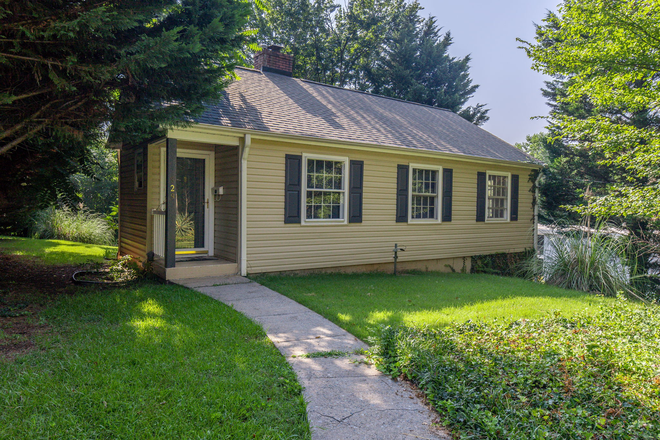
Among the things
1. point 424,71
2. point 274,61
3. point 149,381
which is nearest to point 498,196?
point 274,61

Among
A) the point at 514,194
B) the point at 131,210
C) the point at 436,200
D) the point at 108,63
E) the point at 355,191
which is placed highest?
the point at 108,63

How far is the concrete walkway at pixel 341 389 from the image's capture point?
8.32 ft

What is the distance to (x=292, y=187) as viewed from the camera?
783 cm

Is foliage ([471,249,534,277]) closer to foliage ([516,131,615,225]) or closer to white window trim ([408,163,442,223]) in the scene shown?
white window trim ([408,163,442,223])

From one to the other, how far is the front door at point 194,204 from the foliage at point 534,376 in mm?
5082

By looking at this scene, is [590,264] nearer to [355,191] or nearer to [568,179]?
[355,191]

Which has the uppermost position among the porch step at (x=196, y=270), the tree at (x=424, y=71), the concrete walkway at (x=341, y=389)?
the tree at (x=424, y=71)

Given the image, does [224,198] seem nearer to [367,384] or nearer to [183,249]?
[183,249]

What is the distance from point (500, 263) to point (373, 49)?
56.3 ft

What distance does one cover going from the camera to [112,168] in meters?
19.6

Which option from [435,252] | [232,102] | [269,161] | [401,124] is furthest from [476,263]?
[232,102]

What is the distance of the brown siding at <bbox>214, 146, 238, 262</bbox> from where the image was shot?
7551 mm

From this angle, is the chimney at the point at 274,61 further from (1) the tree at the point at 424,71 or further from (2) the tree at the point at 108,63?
(1) the tree at the point at 424,71

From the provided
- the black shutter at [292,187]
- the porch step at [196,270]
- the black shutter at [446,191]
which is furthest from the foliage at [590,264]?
the porch step at [196,270]
